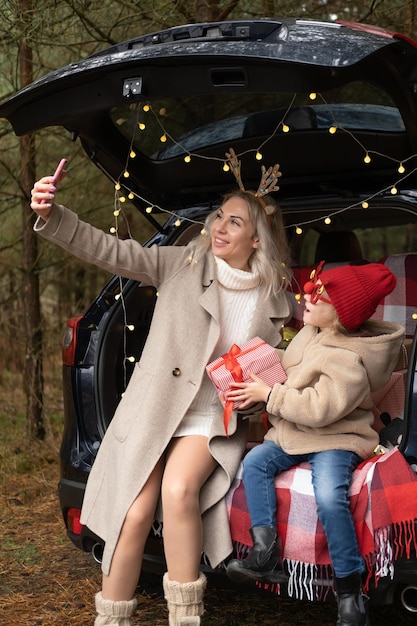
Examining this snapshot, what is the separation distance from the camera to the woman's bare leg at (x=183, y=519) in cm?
297

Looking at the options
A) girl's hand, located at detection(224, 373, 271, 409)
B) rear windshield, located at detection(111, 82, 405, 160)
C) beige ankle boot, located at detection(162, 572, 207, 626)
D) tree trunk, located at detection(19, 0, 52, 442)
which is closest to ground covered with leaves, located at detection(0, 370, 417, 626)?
beige ankle boot, located at detection(162, 572, 207, 626)

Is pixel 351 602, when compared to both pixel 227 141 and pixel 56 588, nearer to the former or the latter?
pixel 56 588

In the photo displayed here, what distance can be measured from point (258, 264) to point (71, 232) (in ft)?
2.34

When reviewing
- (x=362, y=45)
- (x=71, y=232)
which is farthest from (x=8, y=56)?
(x=362, y=45)

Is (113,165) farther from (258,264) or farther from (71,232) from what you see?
(258,264)

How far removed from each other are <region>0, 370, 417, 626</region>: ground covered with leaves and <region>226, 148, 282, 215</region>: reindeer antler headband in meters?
1.42

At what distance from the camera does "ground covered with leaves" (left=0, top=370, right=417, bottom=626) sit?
11.4 ft

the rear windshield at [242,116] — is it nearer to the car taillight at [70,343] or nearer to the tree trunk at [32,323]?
the car taillight at [70,343]

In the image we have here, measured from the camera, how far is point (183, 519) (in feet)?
9.77

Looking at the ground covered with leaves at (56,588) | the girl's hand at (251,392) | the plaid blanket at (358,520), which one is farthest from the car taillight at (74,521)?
the girl's hand at (251,392)

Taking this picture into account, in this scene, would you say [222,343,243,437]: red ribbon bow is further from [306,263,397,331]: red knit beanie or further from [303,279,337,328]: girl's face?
[306,263,397,331]: red knit beanie

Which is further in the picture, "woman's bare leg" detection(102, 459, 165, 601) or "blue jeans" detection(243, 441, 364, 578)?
"woman's bare leg" detection(102, 459, 165, 601)

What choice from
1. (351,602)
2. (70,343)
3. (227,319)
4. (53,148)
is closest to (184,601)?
(351,602)

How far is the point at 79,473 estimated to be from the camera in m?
3.47
